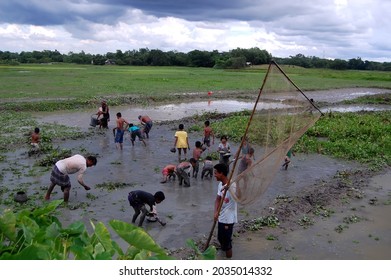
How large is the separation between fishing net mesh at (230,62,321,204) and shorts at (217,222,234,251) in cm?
59

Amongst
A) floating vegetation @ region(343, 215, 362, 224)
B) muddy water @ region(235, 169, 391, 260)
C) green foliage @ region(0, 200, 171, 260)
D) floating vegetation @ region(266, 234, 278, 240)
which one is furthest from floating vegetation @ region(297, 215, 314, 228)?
green foliage @ region(0, 200, 171, 260)

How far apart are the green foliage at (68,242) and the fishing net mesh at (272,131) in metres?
3.67

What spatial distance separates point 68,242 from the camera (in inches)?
80.6

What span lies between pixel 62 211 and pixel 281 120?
492 cm

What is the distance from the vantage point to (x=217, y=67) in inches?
3147

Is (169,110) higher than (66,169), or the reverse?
(66,169)

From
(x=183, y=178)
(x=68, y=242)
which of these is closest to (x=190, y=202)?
(x=183, y=178)

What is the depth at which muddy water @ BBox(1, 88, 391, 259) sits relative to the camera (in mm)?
7094

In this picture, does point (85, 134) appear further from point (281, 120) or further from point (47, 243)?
point (47, 243)

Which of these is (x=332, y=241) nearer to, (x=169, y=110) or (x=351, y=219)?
(x=351, y=219)

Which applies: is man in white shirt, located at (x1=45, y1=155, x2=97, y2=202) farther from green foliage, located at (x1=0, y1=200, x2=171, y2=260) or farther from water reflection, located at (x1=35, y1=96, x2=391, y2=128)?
green foliage, located at (x1=0, y1=200, x2=171, y2=260)

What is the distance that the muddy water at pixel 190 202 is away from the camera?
279 inches

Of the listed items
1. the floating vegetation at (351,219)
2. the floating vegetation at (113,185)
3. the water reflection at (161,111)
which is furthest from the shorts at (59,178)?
the water reflection at (161,111)

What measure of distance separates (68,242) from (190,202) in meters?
7.28
